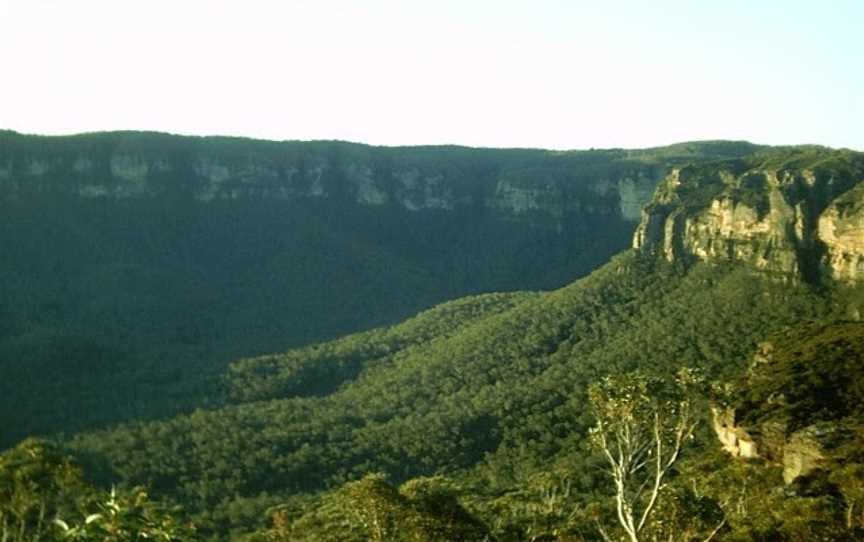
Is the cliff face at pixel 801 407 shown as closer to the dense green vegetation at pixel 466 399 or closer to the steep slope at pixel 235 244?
the dense green vegetation at pixel 466 399

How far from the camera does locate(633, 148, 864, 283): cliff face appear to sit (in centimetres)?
6212

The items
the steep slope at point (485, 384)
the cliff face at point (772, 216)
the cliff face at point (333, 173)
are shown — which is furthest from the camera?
the cliff face at point (333, 173)

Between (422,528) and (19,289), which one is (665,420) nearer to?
(422,528)

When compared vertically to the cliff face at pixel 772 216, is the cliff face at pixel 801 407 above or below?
below

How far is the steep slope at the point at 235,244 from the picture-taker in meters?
79.5

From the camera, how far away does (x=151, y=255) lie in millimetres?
121500

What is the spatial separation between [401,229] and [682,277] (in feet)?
291

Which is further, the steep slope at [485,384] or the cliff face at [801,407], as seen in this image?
the steep slope at [485,384]

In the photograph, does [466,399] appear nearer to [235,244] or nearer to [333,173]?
[235,244]

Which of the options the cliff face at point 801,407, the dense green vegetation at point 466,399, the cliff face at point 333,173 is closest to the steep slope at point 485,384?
the dense green vegetation at point 466,399

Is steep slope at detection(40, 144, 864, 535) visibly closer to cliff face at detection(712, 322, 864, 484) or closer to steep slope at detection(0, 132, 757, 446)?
cliff face at detection(712, 322, 864, 484)

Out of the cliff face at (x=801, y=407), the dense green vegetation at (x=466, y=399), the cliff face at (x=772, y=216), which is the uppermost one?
the cliff face at (x=772, y=216)

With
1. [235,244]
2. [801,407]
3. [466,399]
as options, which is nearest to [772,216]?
[466,399]

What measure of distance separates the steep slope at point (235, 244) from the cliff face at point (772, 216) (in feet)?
140
